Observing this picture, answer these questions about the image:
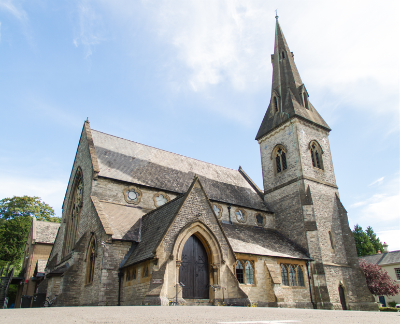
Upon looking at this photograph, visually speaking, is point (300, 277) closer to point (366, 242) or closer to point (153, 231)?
point (153, 231)

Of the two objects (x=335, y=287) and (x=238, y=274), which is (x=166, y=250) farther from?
(x=335, y=287)

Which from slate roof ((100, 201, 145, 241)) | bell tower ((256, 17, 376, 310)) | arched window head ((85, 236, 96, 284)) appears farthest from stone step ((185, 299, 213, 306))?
bell tower ((256, 17, 376, 310))

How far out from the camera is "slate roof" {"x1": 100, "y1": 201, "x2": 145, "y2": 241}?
54.3ft

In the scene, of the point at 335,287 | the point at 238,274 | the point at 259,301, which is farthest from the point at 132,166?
the point at 335,287

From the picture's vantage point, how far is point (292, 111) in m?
27.7

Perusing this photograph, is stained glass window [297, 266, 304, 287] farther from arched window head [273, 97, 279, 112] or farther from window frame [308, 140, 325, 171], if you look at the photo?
arched window head [273, 97, 279, 112]

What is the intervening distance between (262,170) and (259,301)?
14.0 metres

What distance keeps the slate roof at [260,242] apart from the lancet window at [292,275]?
71cm

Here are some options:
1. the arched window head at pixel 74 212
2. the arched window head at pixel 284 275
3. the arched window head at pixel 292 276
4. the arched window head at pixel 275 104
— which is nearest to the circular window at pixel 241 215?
the arched window head at pixel 284 275

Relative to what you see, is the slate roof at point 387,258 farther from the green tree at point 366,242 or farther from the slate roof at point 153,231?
the slate roof at point 153,231

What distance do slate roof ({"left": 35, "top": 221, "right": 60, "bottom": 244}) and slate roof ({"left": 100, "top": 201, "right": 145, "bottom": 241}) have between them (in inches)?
815

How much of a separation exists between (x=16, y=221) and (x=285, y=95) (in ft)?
138

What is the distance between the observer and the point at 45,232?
Answer: 118ft

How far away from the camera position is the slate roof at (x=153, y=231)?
1384 centimetres
